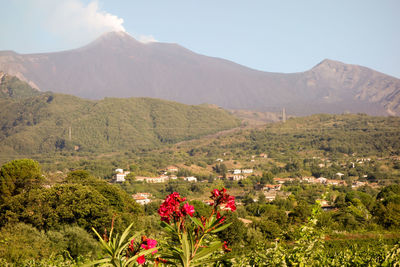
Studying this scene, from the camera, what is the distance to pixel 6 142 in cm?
11162

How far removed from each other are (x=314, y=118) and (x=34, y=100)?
100 meters

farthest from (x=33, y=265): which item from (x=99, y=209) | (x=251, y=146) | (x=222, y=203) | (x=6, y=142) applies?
(x=6, y=142)

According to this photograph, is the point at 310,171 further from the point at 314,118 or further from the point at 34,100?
the point at 34,100

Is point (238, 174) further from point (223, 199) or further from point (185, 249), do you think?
point (185, 249)

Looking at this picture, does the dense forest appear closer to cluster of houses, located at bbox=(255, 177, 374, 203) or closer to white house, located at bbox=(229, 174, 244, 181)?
cluster of houses, located at bbox=(255, 177, 374, 203)

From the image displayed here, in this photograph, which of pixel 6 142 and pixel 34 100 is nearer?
pixel 6 142

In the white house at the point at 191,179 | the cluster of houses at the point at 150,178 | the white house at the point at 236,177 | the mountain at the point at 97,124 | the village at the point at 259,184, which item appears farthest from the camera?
the mountain at the point at 97,124

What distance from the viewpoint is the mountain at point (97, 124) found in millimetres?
117250

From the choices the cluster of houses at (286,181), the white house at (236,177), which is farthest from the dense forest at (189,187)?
the white house at (236,177)

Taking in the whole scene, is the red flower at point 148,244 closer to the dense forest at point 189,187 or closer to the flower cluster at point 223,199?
the dense forest at point 189,187

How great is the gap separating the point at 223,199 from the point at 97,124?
134412mm

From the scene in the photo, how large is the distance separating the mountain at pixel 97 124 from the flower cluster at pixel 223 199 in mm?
111626

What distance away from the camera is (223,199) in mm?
2465

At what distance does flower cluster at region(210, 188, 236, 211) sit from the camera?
2467 mm
